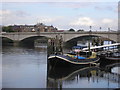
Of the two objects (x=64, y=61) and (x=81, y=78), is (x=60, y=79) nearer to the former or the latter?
(x=81, y=78)

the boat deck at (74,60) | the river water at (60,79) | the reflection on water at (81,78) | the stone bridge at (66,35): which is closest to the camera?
the river water at (60,79)

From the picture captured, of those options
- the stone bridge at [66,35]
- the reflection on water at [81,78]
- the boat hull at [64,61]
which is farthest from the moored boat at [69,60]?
the stone bridge at [66,35]

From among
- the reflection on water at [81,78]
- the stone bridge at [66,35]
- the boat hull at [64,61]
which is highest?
the stone bridge at [66,35]

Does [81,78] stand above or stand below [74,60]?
below

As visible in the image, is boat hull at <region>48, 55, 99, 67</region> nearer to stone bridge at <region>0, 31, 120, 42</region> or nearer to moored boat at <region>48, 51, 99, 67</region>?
moored boat at <region>48, 51, 99, 67</region>

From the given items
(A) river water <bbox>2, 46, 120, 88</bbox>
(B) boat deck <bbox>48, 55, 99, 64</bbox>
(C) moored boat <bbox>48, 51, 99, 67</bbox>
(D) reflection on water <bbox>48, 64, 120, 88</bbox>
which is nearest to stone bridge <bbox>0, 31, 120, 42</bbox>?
(C) moored boat <bbox>48, 51, 99, 67</bbox>

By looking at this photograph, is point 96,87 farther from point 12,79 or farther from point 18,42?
point 18,42

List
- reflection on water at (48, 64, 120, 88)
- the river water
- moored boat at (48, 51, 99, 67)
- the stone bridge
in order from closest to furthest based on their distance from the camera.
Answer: the river water < reflection on water at (48, 64, 120, 88) < moored boat at (48, 51, 99, 67) < the stone bridge

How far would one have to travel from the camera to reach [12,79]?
17.8 meters

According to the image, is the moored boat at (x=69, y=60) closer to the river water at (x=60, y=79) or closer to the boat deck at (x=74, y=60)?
the boat deck at (x=74, y=60)

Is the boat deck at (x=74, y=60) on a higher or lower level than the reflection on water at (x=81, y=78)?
higher

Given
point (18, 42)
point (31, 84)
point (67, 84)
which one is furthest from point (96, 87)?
point (18, 42)

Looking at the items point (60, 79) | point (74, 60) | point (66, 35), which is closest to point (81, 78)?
point (60, 79)

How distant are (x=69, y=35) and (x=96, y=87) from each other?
42.6m
